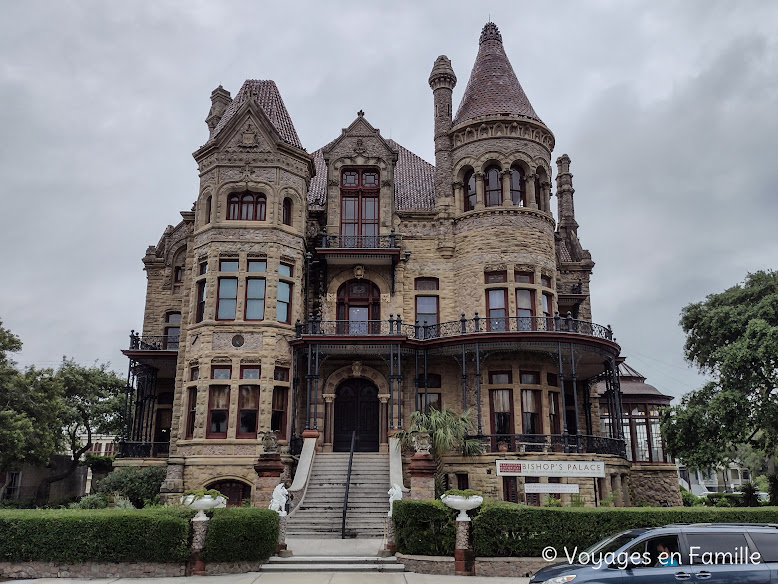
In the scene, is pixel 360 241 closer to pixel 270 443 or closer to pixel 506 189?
pixel 506 189

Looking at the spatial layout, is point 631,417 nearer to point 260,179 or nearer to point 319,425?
point 319,425

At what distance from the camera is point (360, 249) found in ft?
89.7

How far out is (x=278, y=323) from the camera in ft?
85.9

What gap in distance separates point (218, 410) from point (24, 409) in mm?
10530

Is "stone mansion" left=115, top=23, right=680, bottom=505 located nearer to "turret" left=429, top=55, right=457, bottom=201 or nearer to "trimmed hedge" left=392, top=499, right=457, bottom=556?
"turret" left=429, top=55, right=457, bottom=201

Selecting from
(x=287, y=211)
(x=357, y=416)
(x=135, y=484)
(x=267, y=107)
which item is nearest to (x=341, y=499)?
(x=357, y=416)

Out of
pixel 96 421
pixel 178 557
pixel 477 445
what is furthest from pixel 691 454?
pixel 96 421

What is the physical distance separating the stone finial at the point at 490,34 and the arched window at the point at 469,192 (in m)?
7.82

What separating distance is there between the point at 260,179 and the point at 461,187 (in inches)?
341

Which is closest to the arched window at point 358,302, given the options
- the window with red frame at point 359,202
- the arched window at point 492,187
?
the window with red frame at point 359,202

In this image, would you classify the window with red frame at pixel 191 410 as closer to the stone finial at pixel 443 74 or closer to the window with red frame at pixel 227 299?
the window with red frame at pixel 227 299

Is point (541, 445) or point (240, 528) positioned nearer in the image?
point (240, 528)

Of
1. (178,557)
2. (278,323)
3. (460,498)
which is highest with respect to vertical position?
(278,323)

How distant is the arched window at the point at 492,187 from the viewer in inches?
1133
